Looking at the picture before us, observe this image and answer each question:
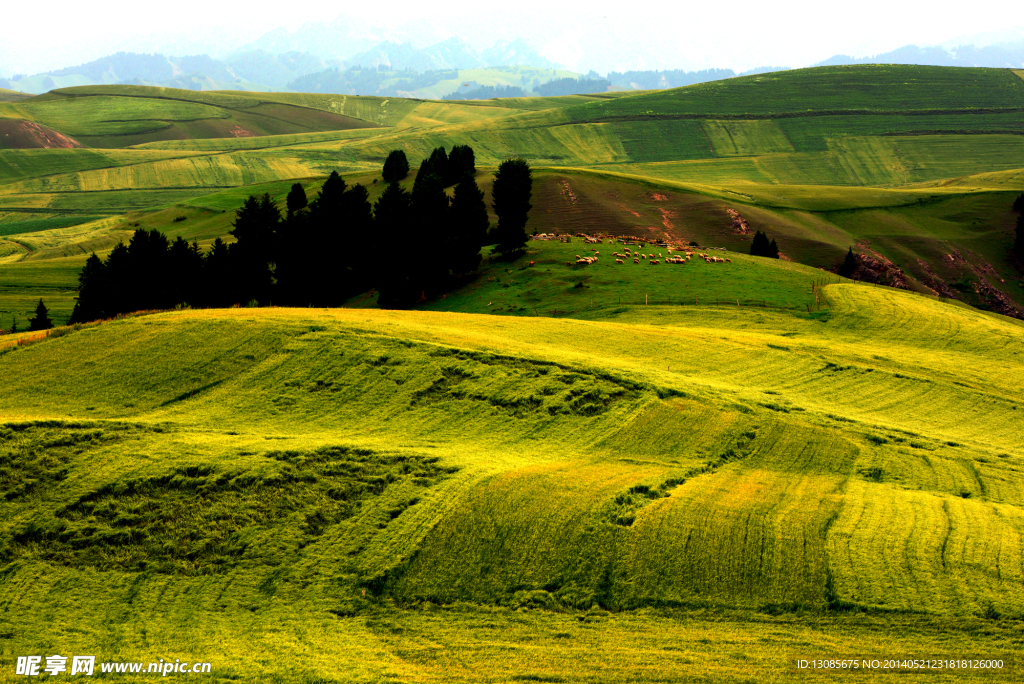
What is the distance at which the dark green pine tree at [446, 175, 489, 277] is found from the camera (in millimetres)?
76688

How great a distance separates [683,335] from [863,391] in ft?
41.2

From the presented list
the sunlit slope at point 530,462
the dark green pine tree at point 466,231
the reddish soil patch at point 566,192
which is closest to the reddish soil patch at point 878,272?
the reddish soil patch at point 566,192

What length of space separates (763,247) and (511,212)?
3776 cm

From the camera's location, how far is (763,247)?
9538cm

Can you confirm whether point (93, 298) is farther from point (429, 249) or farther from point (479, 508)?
point (479, 508)

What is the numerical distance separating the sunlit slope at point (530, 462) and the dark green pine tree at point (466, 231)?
102 feet

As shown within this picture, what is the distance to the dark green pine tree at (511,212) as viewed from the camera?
265ft

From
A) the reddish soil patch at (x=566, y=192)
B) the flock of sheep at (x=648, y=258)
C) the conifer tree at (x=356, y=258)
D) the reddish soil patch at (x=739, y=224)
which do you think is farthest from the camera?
the reddish soil patch at (x=566, y=192)

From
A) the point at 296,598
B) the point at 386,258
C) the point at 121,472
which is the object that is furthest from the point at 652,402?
the point at 386,258

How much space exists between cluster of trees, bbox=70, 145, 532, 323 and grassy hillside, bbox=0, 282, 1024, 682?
32705mm

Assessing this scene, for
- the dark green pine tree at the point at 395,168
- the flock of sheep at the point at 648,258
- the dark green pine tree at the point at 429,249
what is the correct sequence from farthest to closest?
the dark green pine tree at the point at 395,168
the flock of sheep at the point at 648,258
the dark green pine tree at the point at 429,249

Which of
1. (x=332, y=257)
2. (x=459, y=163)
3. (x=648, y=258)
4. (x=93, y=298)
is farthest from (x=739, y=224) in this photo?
(x=93, y=298)

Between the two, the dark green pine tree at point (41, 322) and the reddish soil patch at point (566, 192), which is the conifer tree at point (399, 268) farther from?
the reddish soil patch at point (566, 192)

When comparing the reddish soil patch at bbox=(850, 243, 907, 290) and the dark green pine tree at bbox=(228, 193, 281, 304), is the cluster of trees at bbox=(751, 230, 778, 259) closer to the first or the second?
the reddish soil patch at bbox=(850, 243, 907, 290)
